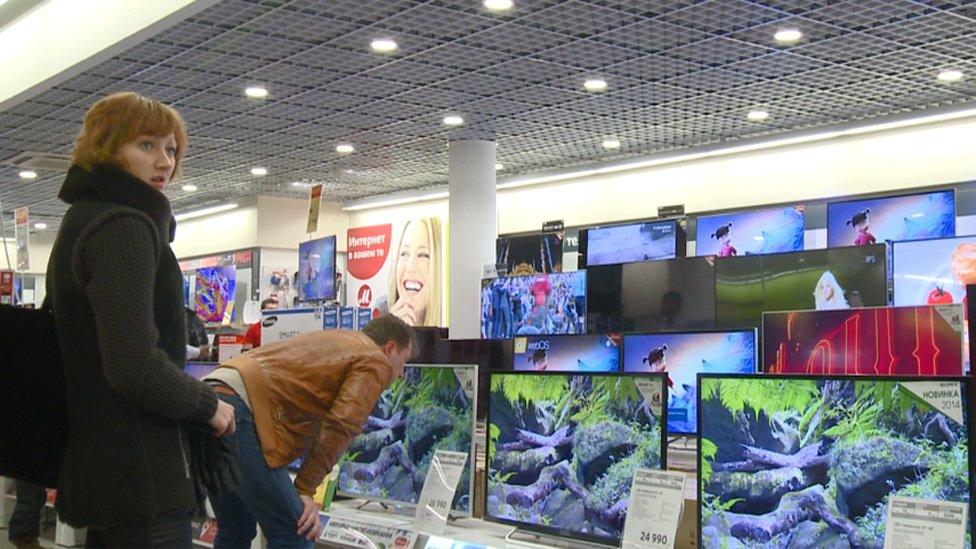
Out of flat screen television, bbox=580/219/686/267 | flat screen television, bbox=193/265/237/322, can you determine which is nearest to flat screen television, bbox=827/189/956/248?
flat screen television, bbox=580/219/686/267

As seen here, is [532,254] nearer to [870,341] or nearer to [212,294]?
[870,341]

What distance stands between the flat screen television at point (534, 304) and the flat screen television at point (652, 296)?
2172 mm

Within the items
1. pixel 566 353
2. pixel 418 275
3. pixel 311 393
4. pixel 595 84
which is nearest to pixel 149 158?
pixel 311 393

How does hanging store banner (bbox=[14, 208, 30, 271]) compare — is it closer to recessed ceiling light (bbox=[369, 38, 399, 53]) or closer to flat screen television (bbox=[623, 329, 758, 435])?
recessed ceiling light (bbox=[369, 38, 399, 53])

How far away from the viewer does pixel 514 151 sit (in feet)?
37.6

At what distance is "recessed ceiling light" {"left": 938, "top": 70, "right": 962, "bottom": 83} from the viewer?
8320 mm

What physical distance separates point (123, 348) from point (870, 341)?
91.2 inches

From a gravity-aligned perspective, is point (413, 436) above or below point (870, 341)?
below

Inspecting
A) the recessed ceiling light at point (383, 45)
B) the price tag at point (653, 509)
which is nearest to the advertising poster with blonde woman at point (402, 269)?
the recessed ceiling light at point (383, 45)

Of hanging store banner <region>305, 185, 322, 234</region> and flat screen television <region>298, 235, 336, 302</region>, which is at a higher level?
hanging store banner <region>305, 185, 322, 234</region>

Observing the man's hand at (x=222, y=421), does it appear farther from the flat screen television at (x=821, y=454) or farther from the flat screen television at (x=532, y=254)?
the flat screen television at (x=532, y=254)

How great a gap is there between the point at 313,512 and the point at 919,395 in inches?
65.6

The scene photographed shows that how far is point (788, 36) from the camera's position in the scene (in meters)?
7.27

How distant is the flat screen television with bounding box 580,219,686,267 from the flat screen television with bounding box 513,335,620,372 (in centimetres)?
356
